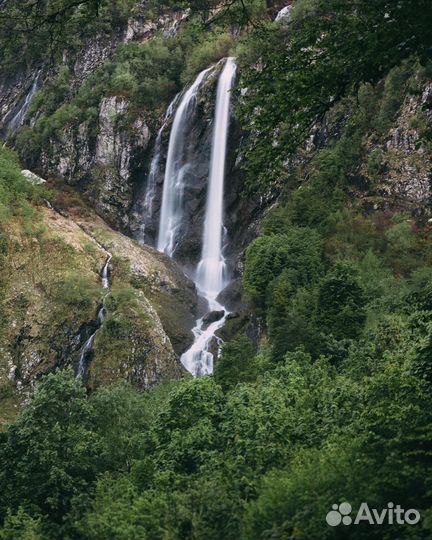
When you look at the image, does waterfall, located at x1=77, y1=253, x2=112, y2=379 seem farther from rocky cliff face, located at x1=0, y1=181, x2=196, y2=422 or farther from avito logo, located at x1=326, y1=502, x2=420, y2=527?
avito logo, located at x1=326, y1=502, x2=420, y2=527

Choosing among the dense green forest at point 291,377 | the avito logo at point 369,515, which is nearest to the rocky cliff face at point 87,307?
the dense green forest at point 291,377

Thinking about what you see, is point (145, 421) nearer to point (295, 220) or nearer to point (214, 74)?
A: point (295, 220)

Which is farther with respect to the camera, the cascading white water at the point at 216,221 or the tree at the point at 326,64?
the cascading white water at the point at 216,221

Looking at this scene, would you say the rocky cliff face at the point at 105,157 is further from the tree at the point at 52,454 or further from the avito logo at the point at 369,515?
the avito logo at the point at 369,515

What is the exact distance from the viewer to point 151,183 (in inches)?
2176

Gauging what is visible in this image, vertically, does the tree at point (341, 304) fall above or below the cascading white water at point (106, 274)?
below

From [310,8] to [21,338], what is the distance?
1097 inches

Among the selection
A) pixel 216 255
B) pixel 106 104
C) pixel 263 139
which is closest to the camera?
pixel 263 139

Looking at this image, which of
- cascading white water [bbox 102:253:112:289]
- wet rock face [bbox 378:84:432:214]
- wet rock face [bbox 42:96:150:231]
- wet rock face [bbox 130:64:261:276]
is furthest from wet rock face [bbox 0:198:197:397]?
wet rock face [bbox 378:84:432:214]

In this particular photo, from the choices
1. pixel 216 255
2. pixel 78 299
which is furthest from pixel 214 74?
pixel 78 299

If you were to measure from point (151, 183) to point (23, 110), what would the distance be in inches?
802

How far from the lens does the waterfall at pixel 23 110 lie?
68.3 meters

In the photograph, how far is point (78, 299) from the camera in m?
41.3

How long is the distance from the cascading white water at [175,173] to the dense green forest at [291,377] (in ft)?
33.9
